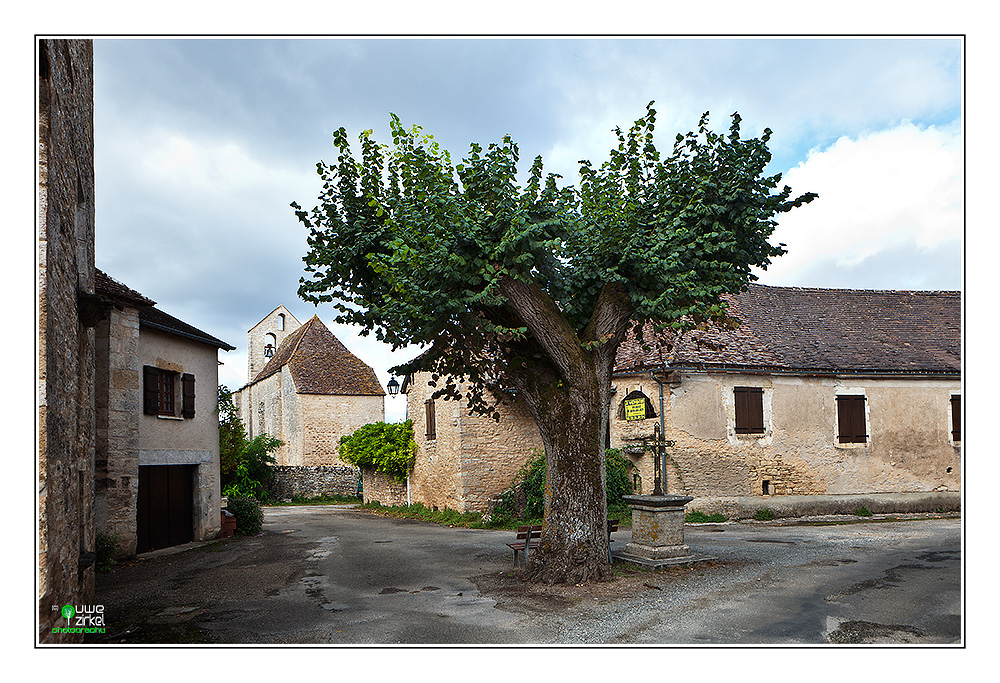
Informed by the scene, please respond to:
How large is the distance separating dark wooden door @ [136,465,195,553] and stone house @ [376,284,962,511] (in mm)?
6596

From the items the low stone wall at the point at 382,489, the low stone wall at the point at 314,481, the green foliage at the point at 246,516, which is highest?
the green foliage at the point at 246,516

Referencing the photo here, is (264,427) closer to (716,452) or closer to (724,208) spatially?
(716,452)

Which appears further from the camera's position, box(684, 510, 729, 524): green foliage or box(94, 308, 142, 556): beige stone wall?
box(684, 510, 729, 524): green foliage

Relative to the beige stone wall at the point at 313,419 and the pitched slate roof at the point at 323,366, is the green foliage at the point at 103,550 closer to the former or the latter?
the beige stone wall at the point at 313,419

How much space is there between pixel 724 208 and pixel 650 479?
9.46 meters

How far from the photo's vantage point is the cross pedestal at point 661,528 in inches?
407

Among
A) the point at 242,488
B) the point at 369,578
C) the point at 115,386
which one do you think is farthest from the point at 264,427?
the point at 369,578

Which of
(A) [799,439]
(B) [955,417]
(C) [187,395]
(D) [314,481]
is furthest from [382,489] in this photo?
(B) [955,417]

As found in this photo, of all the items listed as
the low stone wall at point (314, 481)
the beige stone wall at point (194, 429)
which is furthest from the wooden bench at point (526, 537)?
the low stone wall at point (314, 481)

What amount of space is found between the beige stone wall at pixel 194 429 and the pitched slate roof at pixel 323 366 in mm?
15524

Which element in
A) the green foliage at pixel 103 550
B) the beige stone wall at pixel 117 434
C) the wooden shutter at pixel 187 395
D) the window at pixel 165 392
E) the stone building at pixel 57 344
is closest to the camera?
the stone building at pixel 57 344

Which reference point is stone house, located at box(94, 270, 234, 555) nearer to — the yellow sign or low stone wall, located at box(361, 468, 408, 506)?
low stone wall, located at box(361, 468, 408, 506)

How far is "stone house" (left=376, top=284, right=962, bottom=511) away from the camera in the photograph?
56.3 feet

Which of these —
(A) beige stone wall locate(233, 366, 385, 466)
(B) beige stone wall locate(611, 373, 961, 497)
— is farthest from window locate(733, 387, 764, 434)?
(A) beige stone wall locate(233, 366, 385, 466)
